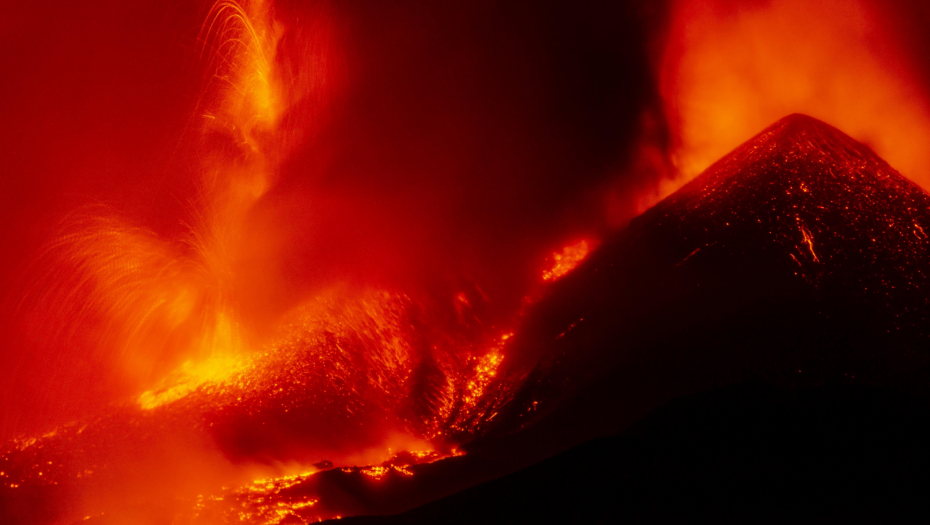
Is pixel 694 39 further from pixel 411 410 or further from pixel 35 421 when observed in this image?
pixel 35 421

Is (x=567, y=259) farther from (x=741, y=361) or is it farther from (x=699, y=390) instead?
(x=699, y=390)

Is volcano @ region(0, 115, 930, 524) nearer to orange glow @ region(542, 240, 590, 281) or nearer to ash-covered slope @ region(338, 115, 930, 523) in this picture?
ash-covered slope @ region(338, 115, 930, 523)

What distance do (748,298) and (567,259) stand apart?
529 cm

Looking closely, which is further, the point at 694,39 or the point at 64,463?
the point at 694,39

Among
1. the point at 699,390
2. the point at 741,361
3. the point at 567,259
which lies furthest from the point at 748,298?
the point at 567,259

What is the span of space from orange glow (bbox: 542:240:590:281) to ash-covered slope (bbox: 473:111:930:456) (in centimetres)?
118

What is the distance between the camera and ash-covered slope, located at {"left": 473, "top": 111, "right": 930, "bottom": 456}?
8.05 metres

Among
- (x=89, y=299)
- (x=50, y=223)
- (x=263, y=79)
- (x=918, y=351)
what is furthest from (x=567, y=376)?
(x=50, y=223)

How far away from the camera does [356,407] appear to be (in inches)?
417

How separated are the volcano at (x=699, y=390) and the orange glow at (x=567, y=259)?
75cm

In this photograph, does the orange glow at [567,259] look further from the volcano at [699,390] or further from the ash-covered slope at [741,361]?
the ash-covered slope at [741,361]

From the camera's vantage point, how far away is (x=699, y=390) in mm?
7938

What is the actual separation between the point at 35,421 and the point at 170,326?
10.8 feet

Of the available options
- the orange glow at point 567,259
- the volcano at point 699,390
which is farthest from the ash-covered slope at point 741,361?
the orange glow at point 567,259
